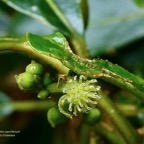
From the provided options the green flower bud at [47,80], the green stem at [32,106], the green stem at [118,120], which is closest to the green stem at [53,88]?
the green flower bud at [47,80]

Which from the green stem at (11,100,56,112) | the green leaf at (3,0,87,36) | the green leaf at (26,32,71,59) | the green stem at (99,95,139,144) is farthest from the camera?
the green stem at (11,100,56,112)

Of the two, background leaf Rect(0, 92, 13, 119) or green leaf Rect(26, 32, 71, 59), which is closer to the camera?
green leaf Rect(26, 32, 71, 59)

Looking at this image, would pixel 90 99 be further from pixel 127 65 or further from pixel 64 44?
pixel 127 65

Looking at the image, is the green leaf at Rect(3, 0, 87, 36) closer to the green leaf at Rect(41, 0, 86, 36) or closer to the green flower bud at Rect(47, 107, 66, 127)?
the green leaf at Rect(41, 0, 86, 36)

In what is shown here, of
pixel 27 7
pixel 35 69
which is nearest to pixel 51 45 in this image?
pixel 35 69

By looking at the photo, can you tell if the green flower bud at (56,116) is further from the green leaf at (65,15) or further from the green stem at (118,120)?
the green leaf at (65,15)

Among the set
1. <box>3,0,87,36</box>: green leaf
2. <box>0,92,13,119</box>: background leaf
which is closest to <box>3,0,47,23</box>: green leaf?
<box>3,0,87,36</box>: green leaf
